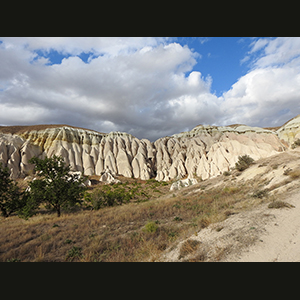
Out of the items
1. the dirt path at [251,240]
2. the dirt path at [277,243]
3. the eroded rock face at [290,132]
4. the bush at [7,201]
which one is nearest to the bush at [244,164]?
the dirt path at [251,240]

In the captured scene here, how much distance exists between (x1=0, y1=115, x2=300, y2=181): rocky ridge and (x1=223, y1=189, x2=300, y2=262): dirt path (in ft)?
98.6

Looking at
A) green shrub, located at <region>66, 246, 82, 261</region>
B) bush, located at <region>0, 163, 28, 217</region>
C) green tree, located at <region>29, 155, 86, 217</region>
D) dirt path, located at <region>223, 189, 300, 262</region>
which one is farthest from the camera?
bush, located at <region>0, 163, 28, 217</region>

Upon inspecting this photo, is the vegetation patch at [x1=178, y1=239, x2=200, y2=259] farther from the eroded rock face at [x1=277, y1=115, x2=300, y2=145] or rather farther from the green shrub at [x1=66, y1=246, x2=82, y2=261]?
the eroded rock face at [x1=277, y1=115, x2=300, y2=145]

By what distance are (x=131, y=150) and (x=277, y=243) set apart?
2126 inches

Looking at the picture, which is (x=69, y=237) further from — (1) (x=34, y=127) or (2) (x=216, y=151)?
(1) (x=34, y=127)

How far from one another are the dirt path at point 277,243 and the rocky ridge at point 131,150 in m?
30.1

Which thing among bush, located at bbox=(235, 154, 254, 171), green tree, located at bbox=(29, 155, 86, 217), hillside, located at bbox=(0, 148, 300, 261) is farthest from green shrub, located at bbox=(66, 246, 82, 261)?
bush, located at bbox=(235, 154, 254, 171)

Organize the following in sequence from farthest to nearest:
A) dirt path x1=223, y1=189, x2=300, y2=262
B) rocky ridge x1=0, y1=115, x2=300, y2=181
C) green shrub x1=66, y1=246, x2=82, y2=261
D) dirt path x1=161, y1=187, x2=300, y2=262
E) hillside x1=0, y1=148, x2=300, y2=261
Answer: rocky ridge x1=0, y1=115, x2=300, y2=181
green shrub x1=66, y1=246, x2=82, y2=261
hillside x1=0, y1=148, x2=300, y2=261
dirt path x1=161, y1=187, x2=300, y2=262
dirt path x1=223, y1=189, x2=300, y2=262

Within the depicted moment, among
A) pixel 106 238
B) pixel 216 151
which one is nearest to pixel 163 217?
pixel 106 238

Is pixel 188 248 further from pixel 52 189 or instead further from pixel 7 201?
pixel 7 201

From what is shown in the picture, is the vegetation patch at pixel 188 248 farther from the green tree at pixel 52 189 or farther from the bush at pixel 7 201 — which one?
the bush at pixel 7 201

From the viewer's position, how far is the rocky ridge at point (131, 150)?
4031cm

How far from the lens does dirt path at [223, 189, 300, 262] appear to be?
4.31 m

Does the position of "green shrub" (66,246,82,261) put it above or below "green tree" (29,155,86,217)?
below
